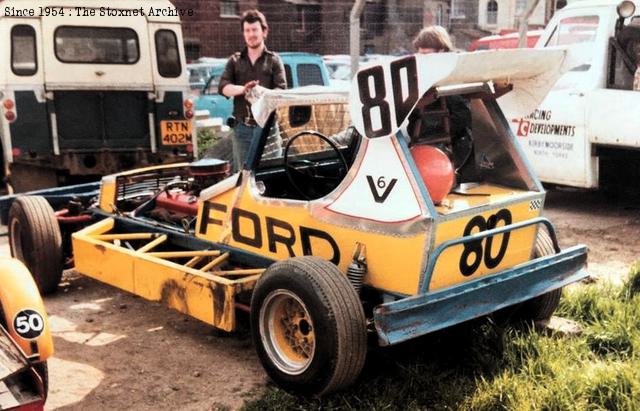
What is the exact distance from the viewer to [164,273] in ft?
15.4

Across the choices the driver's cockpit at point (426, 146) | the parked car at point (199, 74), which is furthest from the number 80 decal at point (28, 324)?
the parked car at point (199, 74)

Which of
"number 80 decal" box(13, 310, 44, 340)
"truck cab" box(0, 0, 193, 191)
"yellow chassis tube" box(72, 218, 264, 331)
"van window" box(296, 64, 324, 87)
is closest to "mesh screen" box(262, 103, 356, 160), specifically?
"yellow chassis tube" box(72, 218, 264, 331)

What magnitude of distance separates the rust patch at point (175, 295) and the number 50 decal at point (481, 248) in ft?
5.34

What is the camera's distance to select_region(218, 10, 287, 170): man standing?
6.17 m

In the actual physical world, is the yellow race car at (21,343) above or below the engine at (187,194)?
below

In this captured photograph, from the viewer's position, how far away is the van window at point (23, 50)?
28.0 feet

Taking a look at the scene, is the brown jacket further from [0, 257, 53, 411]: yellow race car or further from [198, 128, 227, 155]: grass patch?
[198, 128, 227, 155]: grass patch

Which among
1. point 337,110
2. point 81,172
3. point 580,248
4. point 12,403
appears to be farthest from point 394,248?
point 81,172

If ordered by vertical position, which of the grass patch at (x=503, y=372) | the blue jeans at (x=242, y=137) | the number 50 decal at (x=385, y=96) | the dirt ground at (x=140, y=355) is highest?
the number 50 decal at (x=385, y=96)

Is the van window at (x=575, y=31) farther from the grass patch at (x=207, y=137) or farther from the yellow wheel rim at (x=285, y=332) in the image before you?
the grass patch at (x=207, y=137)

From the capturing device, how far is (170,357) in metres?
4.63

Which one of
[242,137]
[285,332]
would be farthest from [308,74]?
[285,332]

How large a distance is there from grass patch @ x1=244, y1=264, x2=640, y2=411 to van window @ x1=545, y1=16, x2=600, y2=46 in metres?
3.85

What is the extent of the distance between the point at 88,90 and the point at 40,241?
12.0 ft
